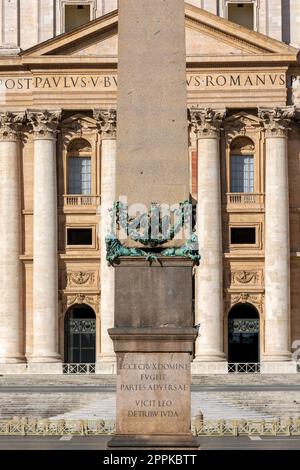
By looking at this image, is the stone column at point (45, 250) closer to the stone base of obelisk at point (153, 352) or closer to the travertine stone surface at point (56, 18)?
the travertine stone surface at point (56, 18)

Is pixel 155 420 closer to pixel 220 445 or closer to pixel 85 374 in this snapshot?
pixel 220 445

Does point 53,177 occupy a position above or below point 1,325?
above

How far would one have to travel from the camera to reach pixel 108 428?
2148 inches

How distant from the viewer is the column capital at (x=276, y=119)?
8719 cm

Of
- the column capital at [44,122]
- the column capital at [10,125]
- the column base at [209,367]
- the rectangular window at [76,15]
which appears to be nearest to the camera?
the column base at [209,367]

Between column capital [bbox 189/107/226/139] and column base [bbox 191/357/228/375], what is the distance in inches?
450

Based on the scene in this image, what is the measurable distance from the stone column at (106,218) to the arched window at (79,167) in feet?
3.92

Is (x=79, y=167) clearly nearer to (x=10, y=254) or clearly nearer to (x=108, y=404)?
(x=10, y=254)

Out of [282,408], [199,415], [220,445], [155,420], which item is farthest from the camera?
[282,408]

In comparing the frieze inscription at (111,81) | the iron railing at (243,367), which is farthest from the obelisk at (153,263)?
the frieze inscription at (111,81)

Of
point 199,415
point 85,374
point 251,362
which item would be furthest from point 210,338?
point 199,415

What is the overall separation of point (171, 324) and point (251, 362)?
5528 cm

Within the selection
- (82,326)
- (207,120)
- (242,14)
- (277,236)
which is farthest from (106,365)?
(242,14)

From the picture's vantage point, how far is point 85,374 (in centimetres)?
8050
